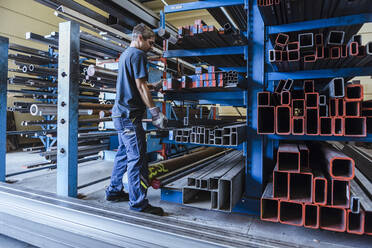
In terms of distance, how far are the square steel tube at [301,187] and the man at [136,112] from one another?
1.35 metres

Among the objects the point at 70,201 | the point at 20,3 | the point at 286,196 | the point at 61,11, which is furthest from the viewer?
the point at 20,3

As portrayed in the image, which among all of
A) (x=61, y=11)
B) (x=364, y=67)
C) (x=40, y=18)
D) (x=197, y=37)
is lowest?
(x=364, y=67)

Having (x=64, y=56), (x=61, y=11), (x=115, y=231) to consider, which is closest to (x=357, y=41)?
(x=115, y=231)

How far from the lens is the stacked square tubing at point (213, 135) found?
7.25 feet

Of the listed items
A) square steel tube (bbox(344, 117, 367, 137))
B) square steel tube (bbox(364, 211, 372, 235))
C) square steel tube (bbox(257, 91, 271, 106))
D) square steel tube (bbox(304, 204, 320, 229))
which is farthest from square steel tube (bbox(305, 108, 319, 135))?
square steel tube (bbox(364, 211, 372, 235))

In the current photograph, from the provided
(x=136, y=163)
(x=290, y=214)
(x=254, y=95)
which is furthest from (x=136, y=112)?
(x=290, y=214)

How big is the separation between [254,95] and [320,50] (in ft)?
2.43

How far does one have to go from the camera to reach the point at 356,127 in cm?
208

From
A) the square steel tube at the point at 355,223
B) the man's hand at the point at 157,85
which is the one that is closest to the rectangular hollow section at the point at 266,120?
the square steel tube at the point at 355,223

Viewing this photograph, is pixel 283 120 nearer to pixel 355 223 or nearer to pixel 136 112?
pixel 355 223

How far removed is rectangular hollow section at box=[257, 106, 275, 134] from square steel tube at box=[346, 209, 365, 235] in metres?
0.90

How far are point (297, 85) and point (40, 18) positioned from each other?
342 inches

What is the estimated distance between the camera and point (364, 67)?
2.20m

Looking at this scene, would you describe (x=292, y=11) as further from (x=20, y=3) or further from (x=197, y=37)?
(x=20, y=3)
